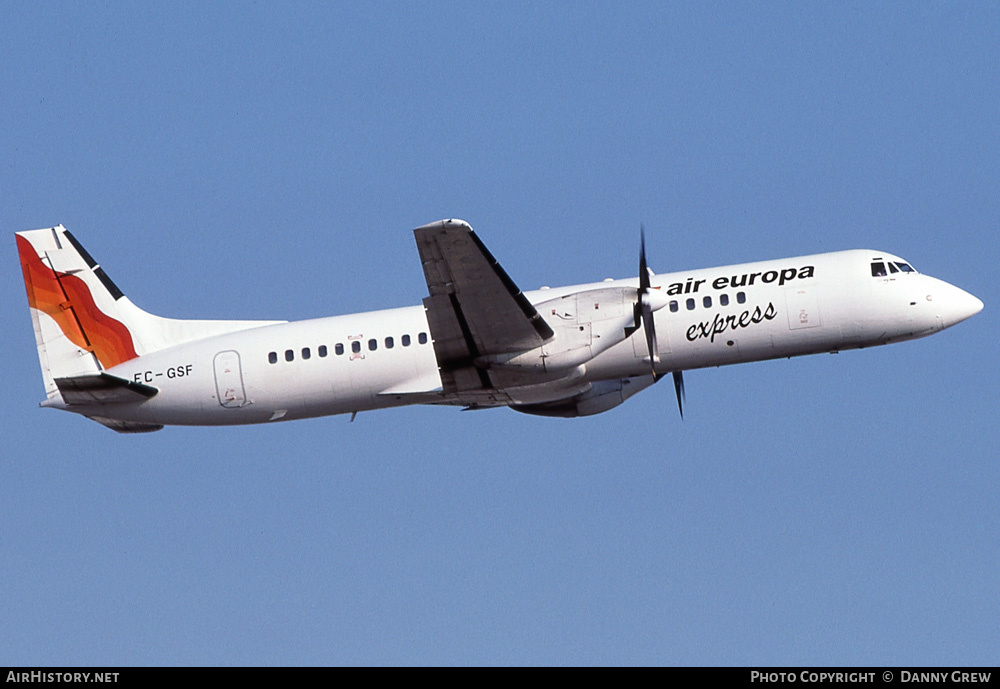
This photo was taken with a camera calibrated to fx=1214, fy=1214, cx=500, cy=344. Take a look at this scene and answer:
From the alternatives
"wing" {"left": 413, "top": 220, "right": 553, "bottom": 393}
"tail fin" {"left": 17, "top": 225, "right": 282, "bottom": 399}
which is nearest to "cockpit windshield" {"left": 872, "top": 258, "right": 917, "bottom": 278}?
"wing" {"left": 413, "top": 220, "right": 553, "bottom": 393}

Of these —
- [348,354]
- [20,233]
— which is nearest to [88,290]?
[20,233]

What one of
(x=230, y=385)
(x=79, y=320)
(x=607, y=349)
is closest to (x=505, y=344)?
(x=607, y=349)

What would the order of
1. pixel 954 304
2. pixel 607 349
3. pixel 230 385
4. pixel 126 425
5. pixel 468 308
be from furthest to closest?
pixel 126 425
pixel 230 385
pixel 954 304
pixel 607 349
pixel 468 308

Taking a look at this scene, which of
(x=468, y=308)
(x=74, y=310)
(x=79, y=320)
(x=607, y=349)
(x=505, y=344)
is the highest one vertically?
(x=74, y=310)

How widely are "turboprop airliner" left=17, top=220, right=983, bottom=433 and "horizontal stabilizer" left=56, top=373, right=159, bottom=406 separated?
3 centimetres

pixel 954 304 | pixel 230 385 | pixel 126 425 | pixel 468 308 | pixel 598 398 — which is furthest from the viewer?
pixel 598 398

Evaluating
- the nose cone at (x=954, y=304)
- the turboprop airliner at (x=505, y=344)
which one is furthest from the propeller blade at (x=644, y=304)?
the nose cone at (x=954, y=304)

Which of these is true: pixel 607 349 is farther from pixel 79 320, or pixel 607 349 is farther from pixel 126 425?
pixel 79 320

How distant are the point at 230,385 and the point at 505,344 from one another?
6504mm

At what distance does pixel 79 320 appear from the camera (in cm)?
2869

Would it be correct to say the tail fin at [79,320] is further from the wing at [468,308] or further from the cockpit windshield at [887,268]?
the cockpit windshield at [887,268]

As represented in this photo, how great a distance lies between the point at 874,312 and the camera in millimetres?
26438

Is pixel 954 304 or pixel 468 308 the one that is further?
pixel 954 304

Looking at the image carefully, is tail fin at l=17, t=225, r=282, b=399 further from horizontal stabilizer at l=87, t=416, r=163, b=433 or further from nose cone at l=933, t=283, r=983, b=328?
nose cone at l=933, t=283, r=983, b=328
